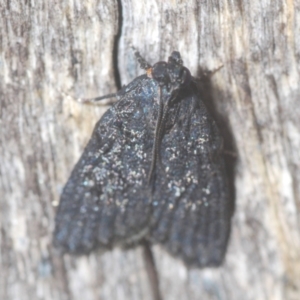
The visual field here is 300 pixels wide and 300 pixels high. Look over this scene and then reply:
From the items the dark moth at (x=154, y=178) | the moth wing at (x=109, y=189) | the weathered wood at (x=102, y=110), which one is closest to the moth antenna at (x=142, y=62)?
the dark moth at (x=154, y=178)

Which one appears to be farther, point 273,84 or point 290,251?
point 273,84

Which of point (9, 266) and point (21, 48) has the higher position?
point (21, 48)

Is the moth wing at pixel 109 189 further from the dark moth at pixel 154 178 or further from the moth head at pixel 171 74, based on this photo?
the moth head at pixel 171 74

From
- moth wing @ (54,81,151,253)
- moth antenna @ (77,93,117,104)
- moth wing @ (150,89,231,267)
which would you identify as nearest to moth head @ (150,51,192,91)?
moth wing @ (150,89,231,267)

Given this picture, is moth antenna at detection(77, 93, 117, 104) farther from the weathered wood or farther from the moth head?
the moth head

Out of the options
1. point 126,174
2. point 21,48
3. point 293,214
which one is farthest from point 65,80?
point 293,214

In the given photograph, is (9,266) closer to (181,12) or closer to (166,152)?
(166,152)
